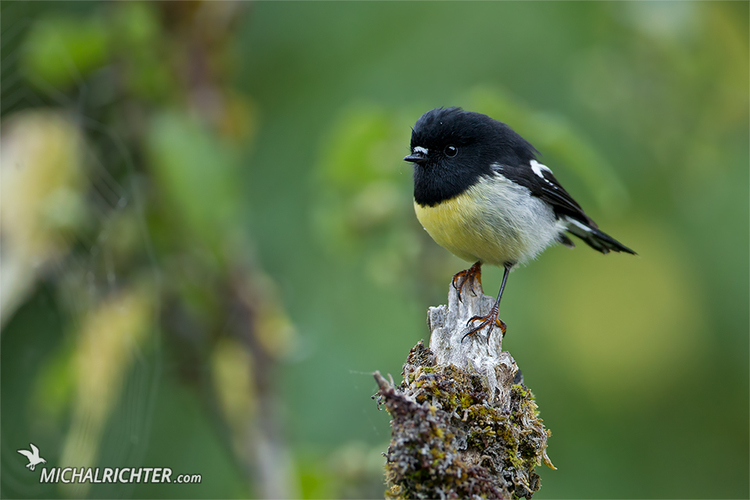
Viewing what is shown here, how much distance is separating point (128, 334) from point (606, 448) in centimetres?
422

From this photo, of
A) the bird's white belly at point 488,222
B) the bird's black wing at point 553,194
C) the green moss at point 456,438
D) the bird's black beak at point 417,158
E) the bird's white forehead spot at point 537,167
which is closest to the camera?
the green moss at point 456,438

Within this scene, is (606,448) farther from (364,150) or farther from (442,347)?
(442,347)

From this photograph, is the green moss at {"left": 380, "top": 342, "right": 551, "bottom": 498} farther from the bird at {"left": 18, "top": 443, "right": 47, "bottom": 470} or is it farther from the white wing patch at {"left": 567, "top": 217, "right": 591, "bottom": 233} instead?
the bird at {"left": 18, "top": 443, "right": 47, "bottom": 470}

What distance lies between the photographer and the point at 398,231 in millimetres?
3131

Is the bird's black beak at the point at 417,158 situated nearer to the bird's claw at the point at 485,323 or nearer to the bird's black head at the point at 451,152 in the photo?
the bird's black head at the point at 451,152

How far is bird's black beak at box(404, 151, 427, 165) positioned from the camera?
2932 mm

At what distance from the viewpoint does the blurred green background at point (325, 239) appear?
2.84 m

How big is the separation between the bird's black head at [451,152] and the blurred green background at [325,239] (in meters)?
0.12

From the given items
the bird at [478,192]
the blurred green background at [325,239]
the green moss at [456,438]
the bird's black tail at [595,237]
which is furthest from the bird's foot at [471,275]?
the green moss at [456,438]

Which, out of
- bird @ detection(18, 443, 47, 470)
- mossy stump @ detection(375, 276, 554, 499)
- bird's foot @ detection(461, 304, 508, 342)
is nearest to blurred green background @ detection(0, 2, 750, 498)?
bird @ detection(18, 443, 47, 470)

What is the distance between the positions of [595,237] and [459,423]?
84.0 inches

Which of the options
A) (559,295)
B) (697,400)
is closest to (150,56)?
(559,295)

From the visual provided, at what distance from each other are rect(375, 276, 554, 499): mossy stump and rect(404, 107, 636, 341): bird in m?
0.83

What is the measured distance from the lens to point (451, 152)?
3004 millimetres
